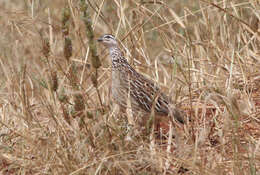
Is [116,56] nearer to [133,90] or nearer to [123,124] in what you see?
[133,90]

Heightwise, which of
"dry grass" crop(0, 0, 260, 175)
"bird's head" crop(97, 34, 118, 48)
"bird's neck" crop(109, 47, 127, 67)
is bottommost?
"dry grass" crop(0, 0, 260, 175)

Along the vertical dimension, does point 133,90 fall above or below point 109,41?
below

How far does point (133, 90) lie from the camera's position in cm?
518

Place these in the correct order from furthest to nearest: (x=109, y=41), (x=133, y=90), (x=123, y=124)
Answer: (x=109, y=41) → (x=133, y=90) → (x=123, y=124)

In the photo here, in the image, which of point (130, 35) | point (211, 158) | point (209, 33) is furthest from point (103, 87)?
point (211, 158)

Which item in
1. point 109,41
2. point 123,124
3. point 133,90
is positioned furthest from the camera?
point 109,41

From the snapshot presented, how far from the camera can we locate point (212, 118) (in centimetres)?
466

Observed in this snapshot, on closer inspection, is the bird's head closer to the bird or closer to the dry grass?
the bird

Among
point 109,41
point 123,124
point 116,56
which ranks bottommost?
point 123,124

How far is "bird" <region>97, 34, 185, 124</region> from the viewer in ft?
16.5

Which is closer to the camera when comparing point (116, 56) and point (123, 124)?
point (123, 124)

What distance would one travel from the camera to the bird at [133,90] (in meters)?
5.02

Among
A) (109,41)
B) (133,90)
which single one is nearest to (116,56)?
(109,41)

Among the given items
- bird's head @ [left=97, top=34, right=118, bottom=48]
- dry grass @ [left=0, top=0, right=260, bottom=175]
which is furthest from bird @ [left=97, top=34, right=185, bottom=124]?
dry grass @ [left=0, top=0, right=260, bottom=175]
